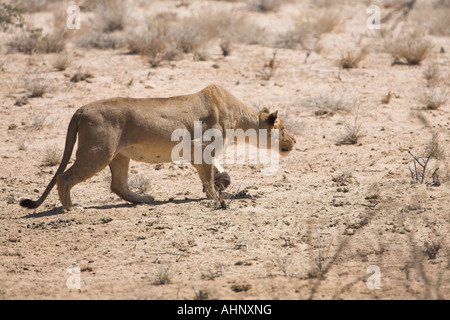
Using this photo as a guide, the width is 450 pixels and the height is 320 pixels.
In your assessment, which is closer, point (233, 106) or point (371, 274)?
point (371, 274)

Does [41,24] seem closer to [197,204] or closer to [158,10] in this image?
[158,10]

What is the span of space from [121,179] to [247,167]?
2.68 metres

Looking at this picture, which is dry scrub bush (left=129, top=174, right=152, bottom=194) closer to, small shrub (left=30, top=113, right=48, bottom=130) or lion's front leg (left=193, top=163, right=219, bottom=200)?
lion's front leg (left=193, top=163, right=219, bottom=200)

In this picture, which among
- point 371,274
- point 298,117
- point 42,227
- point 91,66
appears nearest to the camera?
point 371,274

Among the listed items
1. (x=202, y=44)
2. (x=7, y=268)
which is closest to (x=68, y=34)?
(x=202, y=44)

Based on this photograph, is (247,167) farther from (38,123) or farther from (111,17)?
(111,17)

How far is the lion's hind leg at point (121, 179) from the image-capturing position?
891 centimetres

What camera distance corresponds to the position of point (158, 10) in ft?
66.7

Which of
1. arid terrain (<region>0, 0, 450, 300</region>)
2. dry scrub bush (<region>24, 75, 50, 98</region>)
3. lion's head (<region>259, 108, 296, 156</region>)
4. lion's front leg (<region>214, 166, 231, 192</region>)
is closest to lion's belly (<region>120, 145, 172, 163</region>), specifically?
arid terrain (<region>0, 0, 450, 300</region>)

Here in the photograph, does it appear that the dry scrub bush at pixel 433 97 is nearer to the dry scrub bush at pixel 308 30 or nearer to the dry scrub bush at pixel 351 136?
the dry scrub bush at pixel 351 136

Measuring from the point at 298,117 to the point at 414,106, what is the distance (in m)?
2.53

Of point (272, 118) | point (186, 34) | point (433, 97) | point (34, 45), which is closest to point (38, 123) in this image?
point (34, 45)

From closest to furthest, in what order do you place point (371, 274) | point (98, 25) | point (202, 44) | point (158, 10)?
point (371, 274) < point (202, 44) < point (98, 25) < point (158, 10)

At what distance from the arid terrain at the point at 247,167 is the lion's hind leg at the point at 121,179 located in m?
0.14
